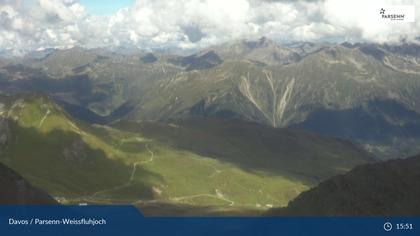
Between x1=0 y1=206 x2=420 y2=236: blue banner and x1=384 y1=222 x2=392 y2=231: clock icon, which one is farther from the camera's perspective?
x1=0 y1=206 x2=420 y2=236: blue banner

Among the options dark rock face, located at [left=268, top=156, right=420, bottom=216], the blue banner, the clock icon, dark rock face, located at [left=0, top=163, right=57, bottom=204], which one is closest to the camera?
the clock icon

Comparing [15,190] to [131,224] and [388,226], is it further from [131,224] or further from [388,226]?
[388,226]

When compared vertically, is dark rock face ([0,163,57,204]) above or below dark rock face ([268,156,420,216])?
above

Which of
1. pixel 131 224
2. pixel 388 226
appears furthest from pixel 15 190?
pixel 388 226

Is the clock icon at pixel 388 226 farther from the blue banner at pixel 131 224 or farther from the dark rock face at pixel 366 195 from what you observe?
the dark rock face at pixel 366 195

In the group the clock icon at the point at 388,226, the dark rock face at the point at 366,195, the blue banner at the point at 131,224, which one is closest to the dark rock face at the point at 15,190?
the dark rock face at the point at 366,195

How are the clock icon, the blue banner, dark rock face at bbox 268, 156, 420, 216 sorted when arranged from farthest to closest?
1. dark rock face at bbox 268, 156, 420, 216
2. the blue banner
3. the clock icon

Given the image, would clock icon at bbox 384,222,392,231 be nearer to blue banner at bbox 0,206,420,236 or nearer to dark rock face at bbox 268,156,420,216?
blue banner at bbox 0,206,420,236

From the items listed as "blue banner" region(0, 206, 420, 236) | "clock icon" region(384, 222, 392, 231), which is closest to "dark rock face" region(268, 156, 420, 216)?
"blue banner" region(0, 206, 420, 236)

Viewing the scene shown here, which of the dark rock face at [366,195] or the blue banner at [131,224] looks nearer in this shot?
the blue banner at [131,224]

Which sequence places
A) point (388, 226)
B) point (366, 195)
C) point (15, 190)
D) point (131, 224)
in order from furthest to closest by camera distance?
point (15, 190)
point (366, 195)
point (131, 224)
point (388, 226)
